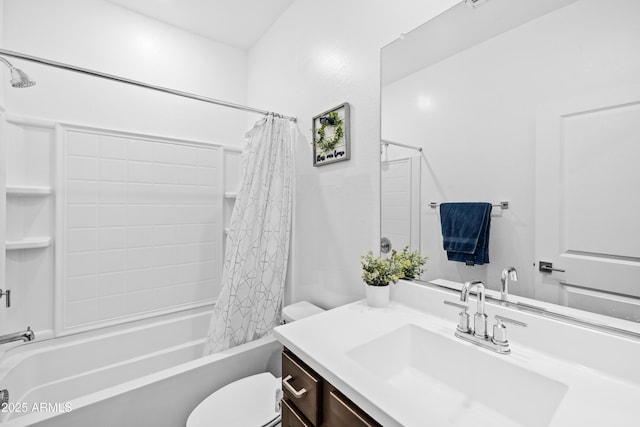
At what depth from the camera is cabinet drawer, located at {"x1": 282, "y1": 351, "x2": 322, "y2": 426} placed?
31.0 inches

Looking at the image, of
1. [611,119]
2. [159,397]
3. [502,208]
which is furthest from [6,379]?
[611,119]

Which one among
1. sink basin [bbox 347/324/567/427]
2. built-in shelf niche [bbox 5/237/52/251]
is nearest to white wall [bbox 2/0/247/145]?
built-in shelf niche [bbox 5/237/52/251]

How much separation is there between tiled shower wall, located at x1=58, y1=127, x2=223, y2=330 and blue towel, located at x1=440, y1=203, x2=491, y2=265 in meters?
1.86

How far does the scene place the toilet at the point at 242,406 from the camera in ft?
3.84

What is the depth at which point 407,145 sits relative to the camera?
124 centimetres

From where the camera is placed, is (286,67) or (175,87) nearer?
(286,67)

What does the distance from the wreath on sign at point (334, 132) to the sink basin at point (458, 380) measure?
3.33ft

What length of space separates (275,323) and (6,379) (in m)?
1.40

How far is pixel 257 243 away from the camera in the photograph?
5.69 ft

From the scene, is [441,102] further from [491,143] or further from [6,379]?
[6,379]

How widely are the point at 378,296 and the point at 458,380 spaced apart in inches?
16.0

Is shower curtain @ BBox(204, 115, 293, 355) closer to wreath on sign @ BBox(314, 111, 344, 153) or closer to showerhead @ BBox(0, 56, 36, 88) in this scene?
wreath on sign @ BBox(314, 111, 344, 153)

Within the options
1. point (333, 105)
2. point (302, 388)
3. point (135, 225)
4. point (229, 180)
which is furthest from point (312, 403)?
point (229, 180)

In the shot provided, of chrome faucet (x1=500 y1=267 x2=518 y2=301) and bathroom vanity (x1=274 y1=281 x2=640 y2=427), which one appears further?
chrome faucet (x1=500 y1=267 x2=518 y2=301)
